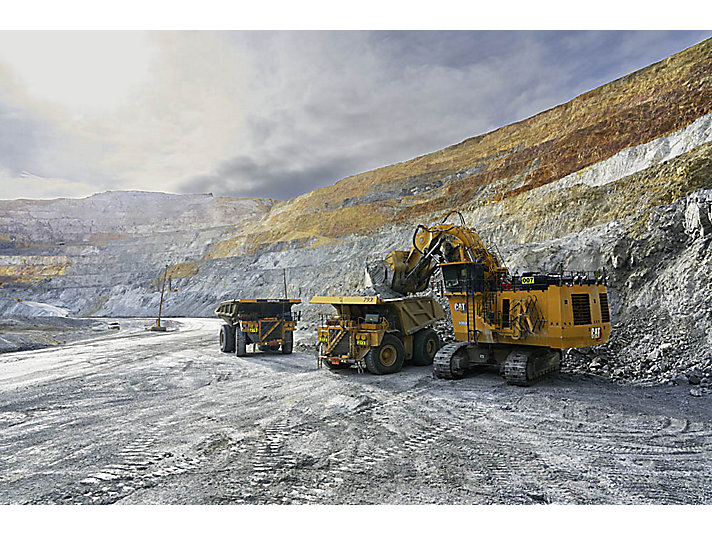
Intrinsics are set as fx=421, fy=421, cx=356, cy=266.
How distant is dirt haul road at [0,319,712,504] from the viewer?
392 cm

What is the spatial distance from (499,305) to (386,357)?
296 centimetres

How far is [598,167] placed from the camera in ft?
66.7

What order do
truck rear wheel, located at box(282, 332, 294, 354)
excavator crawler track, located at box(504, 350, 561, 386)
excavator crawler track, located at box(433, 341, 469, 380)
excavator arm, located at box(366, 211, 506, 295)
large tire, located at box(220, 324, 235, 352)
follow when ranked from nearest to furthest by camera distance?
excavator crawler track, located at box(504, 350, 561, 386) → excavator crawler track, located at box(433, 341, 469, 380) → excavator arm, located at box(366, 211, 506, 295) → truck rear wheel, located at box(282, 332, 294, 354) → large tire, located at box(220, 324, 235, 352)

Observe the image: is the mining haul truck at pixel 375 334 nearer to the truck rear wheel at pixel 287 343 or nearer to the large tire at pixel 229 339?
the truck rear wheel at pixel 287 343

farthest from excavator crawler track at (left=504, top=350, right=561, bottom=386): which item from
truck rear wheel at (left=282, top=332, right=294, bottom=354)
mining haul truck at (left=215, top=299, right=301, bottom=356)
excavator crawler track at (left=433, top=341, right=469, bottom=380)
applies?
truck rear wheel at (left=282, top=332, right=294, bottom=354)

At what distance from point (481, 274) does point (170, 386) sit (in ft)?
23.4

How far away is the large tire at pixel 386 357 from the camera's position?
9789 millimetres

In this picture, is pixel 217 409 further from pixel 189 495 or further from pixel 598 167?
pixel 598 167

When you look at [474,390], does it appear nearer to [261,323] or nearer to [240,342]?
[261,323]

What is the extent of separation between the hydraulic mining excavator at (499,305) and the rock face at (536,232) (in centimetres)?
181

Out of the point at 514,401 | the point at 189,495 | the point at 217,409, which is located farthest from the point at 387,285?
the point at 189,495

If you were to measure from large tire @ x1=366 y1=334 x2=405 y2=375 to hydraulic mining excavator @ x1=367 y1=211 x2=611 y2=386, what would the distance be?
3.99ft

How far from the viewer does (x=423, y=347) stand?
10852 millimetres

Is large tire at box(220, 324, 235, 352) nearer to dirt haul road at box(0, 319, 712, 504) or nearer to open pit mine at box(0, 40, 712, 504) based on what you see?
open pit mine at box(0, 40, 712, 504)
